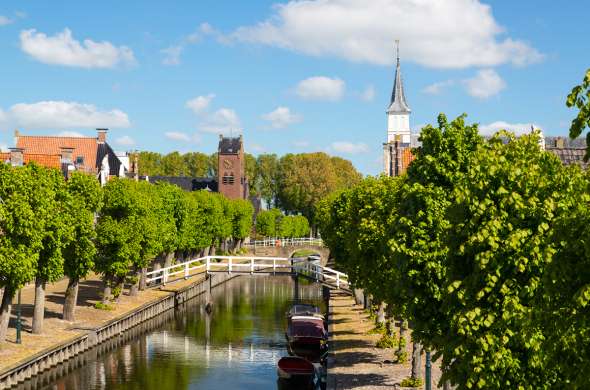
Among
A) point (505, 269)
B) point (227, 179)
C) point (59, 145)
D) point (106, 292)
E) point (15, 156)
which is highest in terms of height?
point (59, 145)

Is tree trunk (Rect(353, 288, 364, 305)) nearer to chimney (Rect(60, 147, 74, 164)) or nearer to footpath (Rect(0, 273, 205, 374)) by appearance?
footpath (Rect(0, 273, 205, 374))

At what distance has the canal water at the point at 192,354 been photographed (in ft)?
147

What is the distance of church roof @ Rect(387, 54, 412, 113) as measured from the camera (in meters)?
142

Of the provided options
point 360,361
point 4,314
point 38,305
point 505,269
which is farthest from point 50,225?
point 505,269

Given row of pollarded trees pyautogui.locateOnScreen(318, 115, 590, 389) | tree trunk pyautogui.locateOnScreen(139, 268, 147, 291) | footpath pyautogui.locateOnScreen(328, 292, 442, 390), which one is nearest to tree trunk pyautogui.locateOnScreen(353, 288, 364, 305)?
footpath pyautogui.locateOnScreen(328, 292, 442, 390)

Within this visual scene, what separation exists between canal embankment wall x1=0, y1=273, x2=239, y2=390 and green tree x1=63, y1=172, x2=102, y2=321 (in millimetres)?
3400

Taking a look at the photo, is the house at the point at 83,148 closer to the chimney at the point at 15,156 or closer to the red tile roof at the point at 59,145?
the red tile roof at the point at 59,145

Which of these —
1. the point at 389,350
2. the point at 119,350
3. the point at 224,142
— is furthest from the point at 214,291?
the point at 224,142

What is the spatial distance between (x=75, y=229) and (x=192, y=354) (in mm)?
12251

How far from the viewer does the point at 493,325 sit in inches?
672

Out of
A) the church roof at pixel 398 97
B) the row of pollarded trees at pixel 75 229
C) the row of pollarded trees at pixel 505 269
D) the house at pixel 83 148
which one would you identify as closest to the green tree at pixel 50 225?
the row of pollarded trees at pixel 75 229

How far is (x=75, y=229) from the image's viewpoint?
49125mm

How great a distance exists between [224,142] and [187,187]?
1725cm

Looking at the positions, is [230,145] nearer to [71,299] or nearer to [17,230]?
[71,299]
